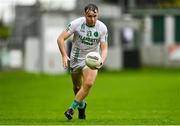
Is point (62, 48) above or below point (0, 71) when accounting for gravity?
above

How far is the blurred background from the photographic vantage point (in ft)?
190

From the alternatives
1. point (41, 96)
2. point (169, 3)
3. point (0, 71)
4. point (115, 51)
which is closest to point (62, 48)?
point (41, 96)

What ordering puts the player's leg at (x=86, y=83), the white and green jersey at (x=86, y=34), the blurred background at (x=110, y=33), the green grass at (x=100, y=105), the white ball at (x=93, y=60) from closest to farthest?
the white ball at (x=93, y=60)
the player's leg at (x=86, y=83)
the white and green jersey at (x=86, y=34)
the green grass at (x=100, y=105)
the blurred background at (x=110, y=33)

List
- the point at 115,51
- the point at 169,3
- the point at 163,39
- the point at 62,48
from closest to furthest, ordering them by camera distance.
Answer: the point at 62,48 → the point at 115,51 → the point at 163,39 → the point at 169,3

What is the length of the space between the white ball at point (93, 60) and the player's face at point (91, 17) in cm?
59

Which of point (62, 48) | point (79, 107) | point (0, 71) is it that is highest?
point (62, 48)

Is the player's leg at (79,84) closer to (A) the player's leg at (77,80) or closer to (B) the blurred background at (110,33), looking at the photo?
(A) the player's leg at (77,80)

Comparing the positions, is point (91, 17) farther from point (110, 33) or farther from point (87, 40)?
point (110, 33)

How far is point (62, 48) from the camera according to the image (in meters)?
17.3

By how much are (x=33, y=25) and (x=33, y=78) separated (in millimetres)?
14174

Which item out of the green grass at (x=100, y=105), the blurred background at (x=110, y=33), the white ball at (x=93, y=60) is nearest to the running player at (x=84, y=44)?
the white ball at (x=93, y=60)

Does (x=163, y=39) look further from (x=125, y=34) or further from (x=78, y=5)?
(x=78, y=5)

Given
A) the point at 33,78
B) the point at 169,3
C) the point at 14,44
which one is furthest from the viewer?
the point at 169,3

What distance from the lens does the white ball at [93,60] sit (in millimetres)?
16938
